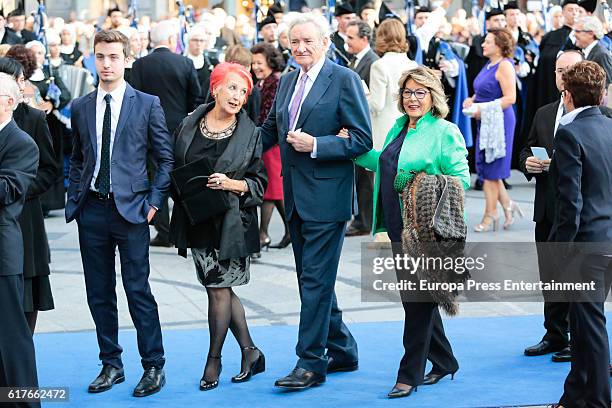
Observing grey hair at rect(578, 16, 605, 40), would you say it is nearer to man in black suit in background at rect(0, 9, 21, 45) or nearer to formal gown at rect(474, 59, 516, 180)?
formal gown at rect(474, 59, 516, 180)

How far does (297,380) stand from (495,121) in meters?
5.82

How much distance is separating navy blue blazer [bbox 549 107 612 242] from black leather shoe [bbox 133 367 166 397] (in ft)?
7.55

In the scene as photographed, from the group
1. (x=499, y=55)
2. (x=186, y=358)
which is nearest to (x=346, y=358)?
(x=186, y=358)

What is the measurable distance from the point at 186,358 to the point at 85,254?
110cm

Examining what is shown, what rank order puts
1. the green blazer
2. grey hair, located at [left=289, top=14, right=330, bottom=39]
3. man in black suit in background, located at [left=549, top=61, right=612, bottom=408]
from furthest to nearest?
grey hair, located at [left=289, top=14, right=330, bottom=39]
the green blazer
man in black suit in background, located at [left=549, top=61, right=612, bottom=408]

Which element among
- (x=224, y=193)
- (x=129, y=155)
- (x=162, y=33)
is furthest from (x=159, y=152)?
(x=162, y=33)

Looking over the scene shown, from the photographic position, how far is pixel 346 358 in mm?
6918

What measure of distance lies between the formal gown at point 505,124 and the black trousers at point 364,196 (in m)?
1.12

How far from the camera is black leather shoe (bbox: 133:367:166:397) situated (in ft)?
21.1

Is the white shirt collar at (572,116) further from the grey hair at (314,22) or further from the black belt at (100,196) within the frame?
the black belt at (100,196)

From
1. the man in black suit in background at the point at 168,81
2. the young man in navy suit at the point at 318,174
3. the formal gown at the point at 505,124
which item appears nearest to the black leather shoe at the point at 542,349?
the young man in navy suit at the point at 318,174

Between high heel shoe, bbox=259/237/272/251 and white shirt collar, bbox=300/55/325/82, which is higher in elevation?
white shirt collar, bbox=300/55/325/82

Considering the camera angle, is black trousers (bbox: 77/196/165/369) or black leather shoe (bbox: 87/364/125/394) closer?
black trousers (bbox: 77/196/165/369)

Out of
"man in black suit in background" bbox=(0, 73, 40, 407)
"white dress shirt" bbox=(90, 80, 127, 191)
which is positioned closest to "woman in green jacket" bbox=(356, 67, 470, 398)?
"white dress shirt" bbox=(90, 80, 127, 191)
